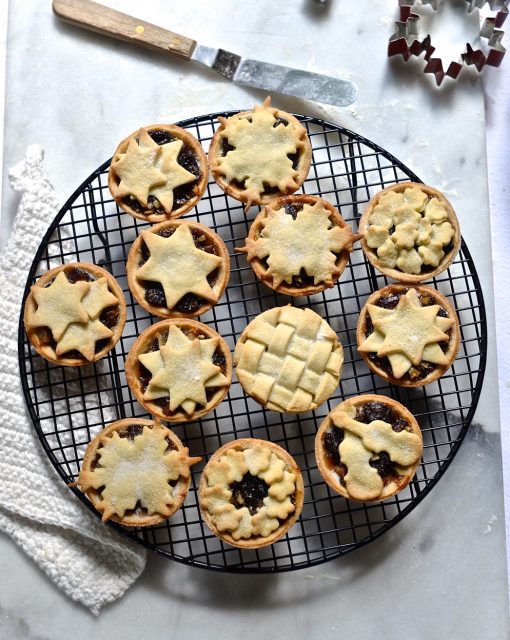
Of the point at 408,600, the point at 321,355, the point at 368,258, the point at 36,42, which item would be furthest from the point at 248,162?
the point at 408,600

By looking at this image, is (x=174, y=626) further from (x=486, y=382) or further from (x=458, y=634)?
(x=486, y=382)

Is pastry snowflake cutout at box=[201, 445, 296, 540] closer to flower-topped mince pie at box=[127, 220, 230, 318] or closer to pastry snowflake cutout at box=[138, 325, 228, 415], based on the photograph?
pastry snowflake cutout at box=[138, 325, 228, 415]

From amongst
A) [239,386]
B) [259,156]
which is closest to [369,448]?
[239,386]

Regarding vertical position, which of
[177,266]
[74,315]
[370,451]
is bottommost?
[370,451]

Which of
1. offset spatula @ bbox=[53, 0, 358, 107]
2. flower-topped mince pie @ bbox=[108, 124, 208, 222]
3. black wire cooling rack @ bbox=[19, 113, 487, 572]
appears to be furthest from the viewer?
offset spatula @ bbox=[53, 0, 358, 107]

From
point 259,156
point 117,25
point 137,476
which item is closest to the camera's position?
point 137,476

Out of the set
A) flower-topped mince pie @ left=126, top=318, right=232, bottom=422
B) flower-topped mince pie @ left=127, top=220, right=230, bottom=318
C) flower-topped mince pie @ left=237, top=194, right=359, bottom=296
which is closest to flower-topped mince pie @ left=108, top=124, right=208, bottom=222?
flower-topped mince pie @ left=127, top=220, right=230, bottom=318

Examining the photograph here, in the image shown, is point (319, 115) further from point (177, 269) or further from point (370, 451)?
point (370, 451)
